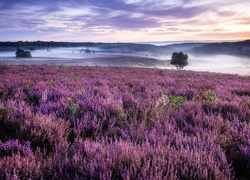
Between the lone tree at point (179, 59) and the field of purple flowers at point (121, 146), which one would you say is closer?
the field of purple flowers at point (121, 146)

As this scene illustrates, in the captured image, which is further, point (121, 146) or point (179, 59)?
point (179, 59)

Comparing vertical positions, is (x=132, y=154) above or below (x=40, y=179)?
above

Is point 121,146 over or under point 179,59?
under

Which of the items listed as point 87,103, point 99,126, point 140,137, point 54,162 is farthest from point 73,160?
point 87,103

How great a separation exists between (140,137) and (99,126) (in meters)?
0.79

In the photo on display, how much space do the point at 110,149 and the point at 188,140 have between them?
0.94 m

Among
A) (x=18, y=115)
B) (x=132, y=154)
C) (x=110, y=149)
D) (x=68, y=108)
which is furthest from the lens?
(x=68, y=108)

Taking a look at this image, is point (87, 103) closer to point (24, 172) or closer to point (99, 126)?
point (99, 126)

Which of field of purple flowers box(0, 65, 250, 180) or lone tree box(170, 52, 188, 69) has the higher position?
lone tree box(170, 52, 188, 69)

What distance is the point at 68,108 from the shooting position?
427 centimetres

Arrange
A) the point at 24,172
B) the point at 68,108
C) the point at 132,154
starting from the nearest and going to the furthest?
the point at 24,172
the point at 132,154
the point at 68,108

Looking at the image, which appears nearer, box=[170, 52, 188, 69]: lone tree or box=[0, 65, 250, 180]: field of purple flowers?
box=[0, 65, 250, 180]: field of purple flowers

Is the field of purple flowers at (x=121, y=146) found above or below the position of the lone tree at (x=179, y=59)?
below

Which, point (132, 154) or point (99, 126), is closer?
point (132, 154)
